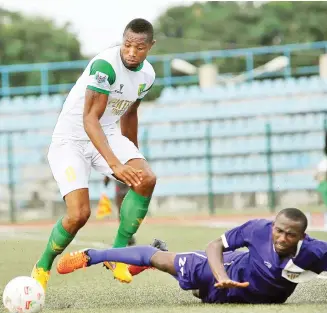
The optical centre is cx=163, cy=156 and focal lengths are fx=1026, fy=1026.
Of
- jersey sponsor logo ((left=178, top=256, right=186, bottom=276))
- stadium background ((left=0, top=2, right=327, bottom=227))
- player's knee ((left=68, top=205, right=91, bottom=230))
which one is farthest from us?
stadium background ((left=0, top=2, right=327, bottom=227))

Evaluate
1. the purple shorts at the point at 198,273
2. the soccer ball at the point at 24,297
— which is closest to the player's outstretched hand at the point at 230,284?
the purple shorts at the point at 198,273

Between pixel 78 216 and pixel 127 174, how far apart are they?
55 cm

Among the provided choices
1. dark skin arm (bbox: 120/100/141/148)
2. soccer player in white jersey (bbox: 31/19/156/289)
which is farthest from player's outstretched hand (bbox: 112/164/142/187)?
dark skin arm (bbox: 120/100/141/148)

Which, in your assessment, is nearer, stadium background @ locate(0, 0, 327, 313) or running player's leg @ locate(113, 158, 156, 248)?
running player's leg @ locate(113, 158, 156, 248)

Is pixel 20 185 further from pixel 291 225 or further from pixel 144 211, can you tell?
pixel 291 225

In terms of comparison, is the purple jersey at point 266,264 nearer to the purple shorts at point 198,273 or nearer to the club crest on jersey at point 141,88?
the purple shorts at point 198,273

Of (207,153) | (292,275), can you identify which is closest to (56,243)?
(292,275)

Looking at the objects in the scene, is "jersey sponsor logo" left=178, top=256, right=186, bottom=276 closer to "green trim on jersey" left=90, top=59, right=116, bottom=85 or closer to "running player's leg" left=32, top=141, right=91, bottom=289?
"running player's leg" left=32, top=141, right=91, bottom=289

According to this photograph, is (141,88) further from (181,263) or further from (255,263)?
(255,263)

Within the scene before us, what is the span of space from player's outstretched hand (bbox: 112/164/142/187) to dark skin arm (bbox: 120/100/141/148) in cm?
122

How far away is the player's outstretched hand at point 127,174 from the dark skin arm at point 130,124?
48.0 inches

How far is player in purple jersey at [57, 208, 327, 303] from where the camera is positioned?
6465 millimetres

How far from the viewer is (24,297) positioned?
6.64 metres

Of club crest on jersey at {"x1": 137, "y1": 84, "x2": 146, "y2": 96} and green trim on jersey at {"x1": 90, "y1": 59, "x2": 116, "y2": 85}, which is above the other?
green trim on jersey at {"x1": 90, "y1": 59, "x2": 116, "y2": 85}
